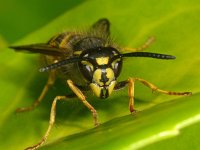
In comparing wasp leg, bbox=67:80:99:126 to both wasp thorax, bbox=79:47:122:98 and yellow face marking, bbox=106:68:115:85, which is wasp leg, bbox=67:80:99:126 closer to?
wasp thorax, bbox=79:47:122:98

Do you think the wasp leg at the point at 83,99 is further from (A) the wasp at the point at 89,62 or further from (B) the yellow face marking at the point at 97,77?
(B) the yellow face marking at the point at 97,77

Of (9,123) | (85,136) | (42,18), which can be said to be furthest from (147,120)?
(42,18)

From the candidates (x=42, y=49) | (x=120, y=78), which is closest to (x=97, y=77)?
(x=120, y=78)

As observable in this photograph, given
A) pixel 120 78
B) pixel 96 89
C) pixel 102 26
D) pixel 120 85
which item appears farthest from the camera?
pixel 102 26

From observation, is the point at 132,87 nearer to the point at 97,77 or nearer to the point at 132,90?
the point at 132,90

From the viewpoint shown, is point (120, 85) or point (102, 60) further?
point (120, 85)

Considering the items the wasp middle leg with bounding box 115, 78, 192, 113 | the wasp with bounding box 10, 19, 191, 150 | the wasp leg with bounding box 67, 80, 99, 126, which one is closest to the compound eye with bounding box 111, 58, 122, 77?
the wasp with bounding box 10, 19, 191, 150

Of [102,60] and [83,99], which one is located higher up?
[102,60]
